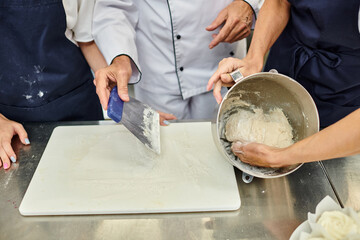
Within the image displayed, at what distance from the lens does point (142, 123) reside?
100cm

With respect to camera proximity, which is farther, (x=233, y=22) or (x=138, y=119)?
(x=233, y=22)

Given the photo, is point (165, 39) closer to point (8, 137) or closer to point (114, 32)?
point (114, 32)

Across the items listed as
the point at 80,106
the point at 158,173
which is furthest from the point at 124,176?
the point at 80,106

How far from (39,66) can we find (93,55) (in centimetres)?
21

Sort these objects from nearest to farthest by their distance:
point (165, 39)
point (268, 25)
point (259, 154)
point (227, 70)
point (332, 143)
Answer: point (332, 143) < point (259, 154) < point (227, 70) < point (268, 25) < point (165, 39)

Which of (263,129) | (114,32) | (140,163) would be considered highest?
(114,32)

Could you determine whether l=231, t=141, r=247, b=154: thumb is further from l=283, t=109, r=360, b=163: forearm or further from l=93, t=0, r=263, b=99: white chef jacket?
l=93, t=0, r=263, b=99: white chef jacket

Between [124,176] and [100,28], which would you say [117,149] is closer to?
[124,176]

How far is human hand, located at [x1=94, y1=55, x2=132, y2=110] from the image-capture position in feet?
3.29

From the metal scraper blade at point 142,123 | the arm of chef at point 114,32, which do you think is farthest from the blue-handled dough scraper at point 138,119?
the arm of chef at point 114,32

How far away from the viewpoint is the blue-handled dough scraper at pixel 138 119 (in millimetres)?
969

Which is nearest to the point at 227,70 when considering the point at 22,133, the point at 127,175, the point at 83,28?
the point at 127,175

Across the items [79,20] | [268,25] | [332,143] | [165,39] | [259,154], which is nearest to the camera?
[332,143]

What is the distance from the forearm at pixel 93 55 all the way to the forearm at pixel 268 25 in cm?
57
